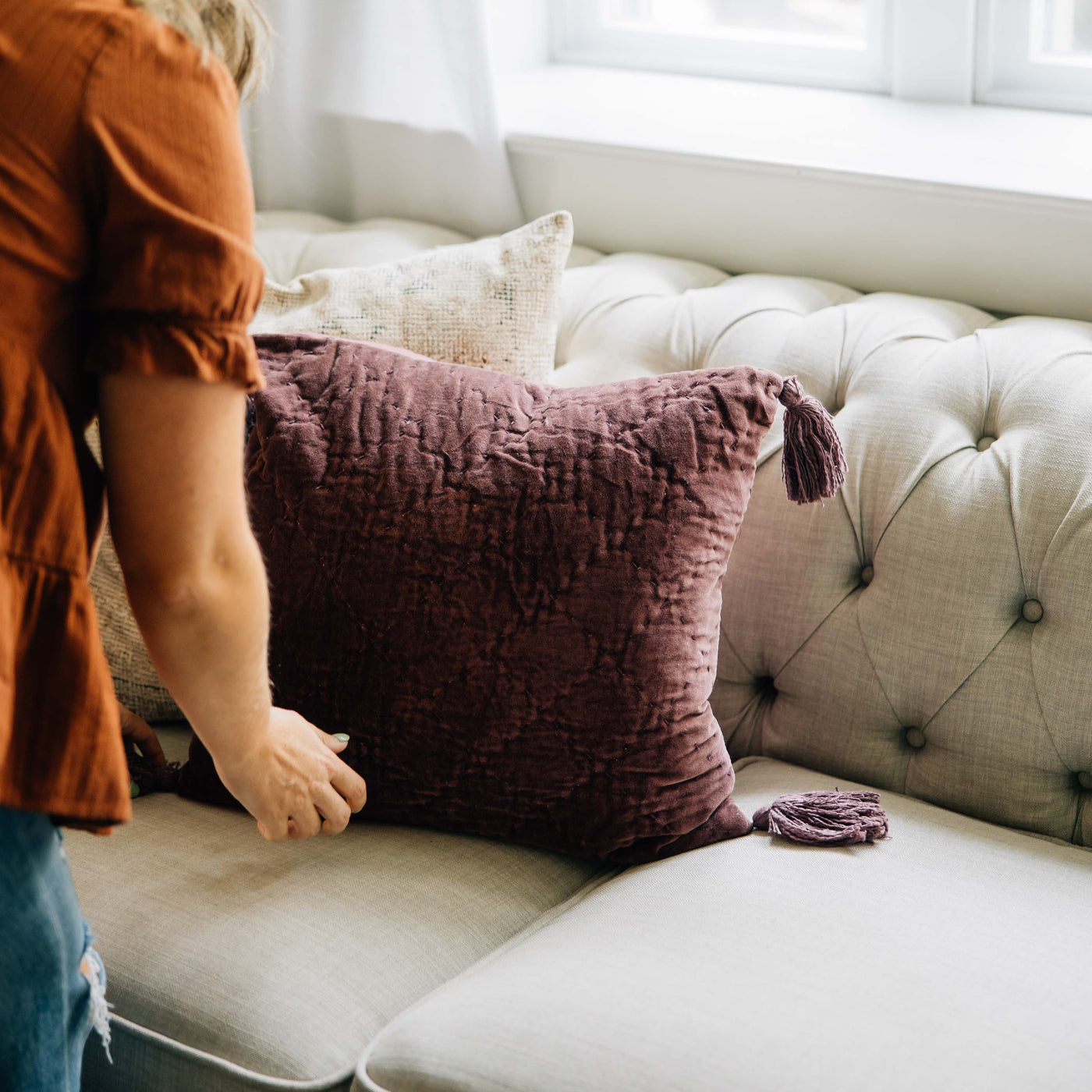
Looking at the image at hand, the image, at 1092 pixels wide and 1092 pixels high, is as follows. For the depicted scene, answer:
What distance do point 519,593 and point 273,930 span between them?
361 mm

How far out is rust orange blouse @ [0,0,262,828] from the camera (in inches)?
22.8

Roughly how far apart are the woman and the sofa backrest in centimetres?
74

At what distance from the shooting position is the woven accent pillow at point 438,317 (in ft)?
4.37

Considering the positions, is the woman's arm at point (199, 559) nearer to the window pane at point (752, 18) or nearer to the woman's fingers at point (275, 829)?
the woman's fingers at point (275, 829)

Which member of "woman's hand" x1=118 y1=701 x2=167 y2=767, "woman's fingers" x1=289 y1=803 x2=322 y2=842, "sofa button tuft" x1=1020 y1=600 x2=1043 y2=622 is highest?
"sofa button tuft" x1=1020 y1=600 x2=1043 y2=622

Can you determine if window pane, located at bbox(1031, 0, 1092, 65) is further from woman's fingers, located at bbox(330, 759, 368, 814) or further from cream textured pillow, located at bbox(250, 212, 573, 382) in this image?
woman's fingers, located at bbox(330, 759, 368, 814)

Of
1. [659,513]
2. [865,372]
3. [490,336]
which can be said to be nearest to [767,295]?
[865,372]

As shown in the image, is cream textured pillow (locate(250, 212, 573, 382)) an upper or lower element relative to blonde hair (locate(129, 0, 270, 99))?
lower

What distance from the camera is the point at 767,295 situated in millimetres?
1477

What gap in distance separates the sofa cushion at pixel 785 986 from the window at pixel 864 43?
1192mm

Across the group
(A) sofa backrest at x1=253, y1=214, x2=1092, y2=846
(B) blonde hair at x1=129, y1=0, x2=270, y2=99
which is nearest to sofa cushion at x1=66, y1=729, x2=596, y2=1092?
(A) sofa backrest at x1=253, y1=214, x2=1092, y2=846

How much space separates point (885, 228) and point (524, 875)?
0.95 metres

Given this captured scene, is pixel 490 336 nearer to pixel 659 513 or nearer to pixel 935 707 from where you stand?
pixel 659 513

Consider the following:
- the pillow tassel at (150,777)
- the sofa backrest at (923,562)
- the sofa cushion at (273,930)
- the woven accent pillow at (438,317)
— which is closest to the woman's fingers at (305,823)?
the sofa cushion at (273,930)
